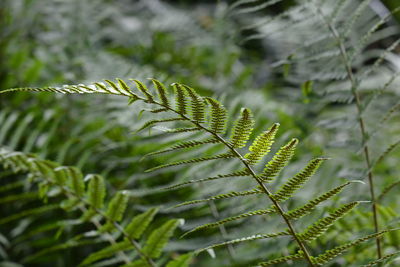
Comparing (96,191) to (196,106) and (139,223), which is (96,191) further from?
(196,106)

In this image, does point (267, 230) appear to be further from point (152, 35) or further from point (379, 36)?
point (152, 35)

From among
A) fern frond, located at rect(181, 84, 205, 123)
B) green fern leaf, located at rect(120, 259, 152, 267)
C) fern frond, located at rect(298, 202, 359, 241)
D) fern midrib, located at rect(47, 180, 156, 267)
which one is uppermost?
fern frond, located at rect(181, 84, 205, 123)

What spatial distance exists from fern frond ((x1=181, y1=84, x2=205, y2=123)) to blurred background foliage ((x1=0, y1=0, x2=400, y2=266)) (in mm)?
112

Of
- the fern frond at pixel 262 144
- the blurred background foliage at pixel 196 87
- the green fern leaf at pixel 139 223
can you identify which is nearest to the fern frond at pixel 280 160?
the fern frond at pixel 262 144

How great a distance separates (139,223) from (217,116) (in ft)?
0.90

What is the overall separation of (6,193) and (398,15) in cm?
190

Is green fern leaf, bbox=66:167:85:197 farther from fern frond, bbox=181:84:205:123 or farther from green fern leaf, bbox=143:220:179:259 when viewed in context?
fern frond, bbox=181:84:205:123

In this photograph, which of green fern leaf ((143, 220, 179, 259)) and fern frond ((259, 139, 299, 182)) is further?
green fern leaf ((143, 220, 179, 259))

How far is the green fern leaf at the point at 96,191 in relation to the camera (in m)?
0.61

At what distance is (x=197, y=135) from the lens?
2.93 ft

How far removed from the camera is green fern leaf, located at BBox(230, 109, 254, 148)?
1.25 ft

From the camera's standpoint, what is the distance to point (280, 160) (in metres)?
0.40

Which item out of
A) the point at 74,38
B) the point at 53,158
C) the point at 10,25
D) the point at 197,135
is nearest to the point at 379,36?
the point at 197,135

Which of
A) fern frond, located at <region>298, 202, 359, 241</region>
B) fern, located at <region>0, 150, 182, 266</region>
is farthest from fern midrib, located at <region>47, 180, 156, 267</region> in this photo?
fern frond, located at <region>298, 202, 359, 241</region>
